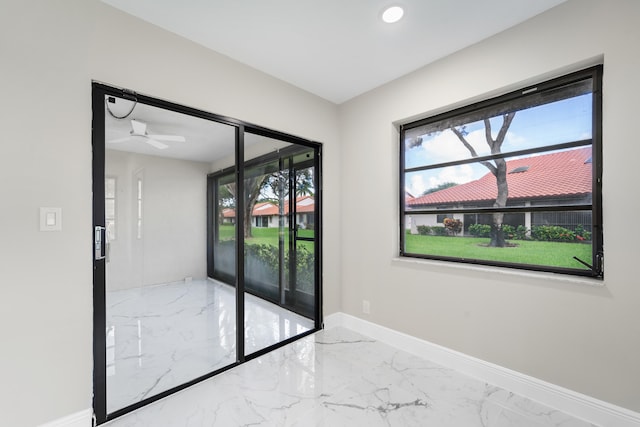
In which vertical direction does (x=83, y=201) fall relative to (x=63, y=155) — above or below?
below

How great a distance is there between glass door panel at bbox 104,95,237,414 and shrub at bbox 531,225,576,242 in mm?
2420

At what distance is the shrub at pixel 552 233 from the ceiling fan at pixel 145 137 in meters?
2.80

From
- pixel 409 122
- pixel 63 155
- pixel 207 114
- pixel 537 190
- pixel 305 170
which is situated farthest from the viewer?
pixel 305 170

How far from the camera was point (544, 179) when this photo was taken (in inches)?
74.7

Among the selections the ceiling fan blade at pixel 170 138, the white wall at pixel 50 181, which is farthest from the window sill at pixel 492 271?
the white wall at pixel 50 181

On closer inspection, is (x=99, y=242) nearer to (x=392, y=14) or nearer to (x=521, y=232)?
(x=392, y=14)

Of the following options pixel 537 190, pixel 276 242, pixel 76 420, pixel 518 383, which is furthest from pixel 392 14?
pixel 76 420

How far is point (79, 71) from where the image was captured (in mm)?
1604

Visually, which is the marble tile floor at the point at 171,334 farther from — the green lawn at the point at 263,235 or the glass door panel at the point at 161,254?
the green lawn at the point at 263,235

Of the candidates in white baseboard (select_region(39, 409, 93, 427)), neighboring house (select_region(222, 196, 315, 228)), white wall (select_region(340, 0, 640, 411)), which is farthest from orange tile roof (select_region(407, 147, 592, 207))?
white baseboard (select_region(39, 409, 93, 427))

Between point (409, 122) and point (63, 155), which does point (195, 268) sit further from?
point (409, 122)

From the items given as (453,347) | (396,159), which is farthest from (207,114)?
(453,347)

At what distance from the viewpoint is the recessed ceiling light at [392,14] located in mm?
1769

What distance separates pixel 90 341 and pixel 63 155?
1.14 metres
